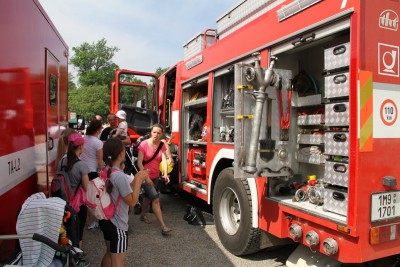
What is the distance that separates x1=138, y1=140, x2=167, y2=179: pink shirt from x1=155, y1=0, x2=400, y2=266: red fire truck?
956 millimetres

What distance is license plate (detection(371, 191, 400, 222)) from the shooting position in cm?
237

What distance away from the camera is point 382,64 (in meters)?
2.41

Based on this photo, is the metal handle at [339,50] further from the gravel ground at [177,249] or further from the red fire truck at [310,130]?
the gravel ground at [177,249]

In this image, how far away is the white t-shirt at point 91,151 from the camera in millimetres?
4438

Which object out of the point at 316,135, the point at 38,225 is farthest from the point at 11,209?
the point at 316,135

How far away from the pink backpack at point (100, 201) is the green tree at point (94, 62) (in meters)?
56.8

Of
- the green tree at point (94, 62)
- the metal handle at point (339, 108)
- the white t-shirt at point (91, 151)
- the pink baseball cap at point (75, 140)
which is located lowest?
the white t-shirt at point (91, 151)

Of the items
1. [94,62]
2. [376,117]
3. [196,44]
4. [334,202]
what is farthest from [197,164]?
[94,62]

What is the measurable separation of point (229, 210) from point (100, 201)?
1892 mm

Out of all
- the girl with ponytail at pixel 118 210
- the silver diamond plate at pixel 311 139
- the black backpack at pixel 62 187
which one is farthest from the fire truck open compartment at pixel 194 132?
the girl with ponytail at pixel 118 210

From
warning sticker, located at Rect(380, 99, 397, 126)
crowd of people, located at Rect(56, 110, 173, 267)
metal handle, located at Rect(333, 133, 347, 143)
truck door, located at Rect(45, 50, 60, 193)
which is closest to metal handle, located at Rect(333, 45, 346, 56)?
warning sticker, located at Rect(380, 99, 397, 126)

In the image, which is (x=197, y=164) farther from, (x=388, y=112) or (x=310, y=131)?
(x=388, y=112)

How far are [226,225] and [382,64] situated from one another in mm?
2537

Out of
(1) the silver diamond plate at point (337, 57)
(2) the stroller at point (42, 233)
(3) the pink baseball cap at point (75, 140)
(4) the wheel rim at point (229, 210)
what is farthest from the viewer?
(4) the wheel rim at point (229, 210)
